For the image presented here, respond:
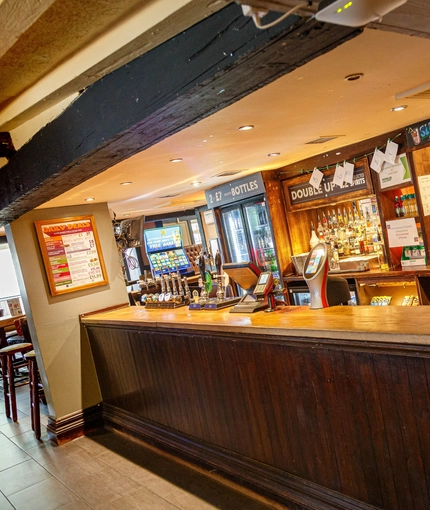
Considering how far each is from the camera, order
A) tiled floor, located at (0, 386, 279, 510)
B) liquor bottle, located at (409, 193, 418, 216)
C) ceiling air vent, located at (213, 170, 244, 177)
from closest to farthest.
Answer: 1. tiled floor, located at (0, 386, 279, 510)
2. liquor bottle, located at (409, 193, 418, 216)
3. ceiling air vent, located at (213, 170, 244, 177)

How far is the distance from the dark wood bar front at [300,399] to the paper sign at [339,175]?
7.57 ft

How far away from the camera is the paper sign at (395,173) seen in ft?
14.2

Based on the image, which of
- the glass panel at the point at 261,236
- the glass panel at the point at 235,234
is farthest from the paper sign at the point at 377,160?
the glass panel at the point at 235,234

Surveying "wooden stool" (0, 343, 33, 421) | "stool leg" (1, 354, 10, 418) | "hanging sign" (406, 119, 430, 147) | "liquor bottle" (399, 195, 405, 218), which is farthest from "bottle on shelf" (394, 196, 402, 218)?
"stool leg" (1, 354, 10, 418)

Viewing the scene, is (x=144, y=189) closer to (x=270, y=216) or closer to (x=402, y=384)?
(x=270, y=216)

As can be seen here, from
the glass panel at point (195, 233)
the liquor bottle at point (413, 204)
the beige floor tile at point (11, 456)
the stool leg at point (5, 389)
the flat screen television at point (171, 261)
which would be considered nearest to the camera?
the beige floor tile at point (11, 456)

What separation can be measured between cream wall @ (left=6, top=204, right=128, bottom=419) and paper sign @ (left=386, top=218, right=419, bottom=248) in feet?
9.62

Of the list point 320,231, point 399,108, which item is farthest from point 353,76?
point 320,231

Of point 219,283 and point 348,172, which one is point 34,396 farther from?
point 348,172

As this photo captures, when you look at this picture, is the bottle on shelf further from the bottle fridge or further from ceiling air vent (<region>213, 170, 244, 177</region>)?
ceiling air vent (<region>213, 170, 244, 177</region>)

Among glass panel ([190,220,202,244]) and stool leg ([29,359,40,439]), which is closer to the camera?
stool leg ([29,359,40,439])

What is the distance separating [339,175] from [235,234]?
6.44 ft

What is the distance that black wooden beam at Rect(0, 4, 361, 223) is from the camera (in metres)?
1.28

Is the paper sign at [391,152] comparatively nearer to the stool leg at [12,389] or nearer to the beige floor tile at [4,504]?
the beige floor tile at [4,504]
